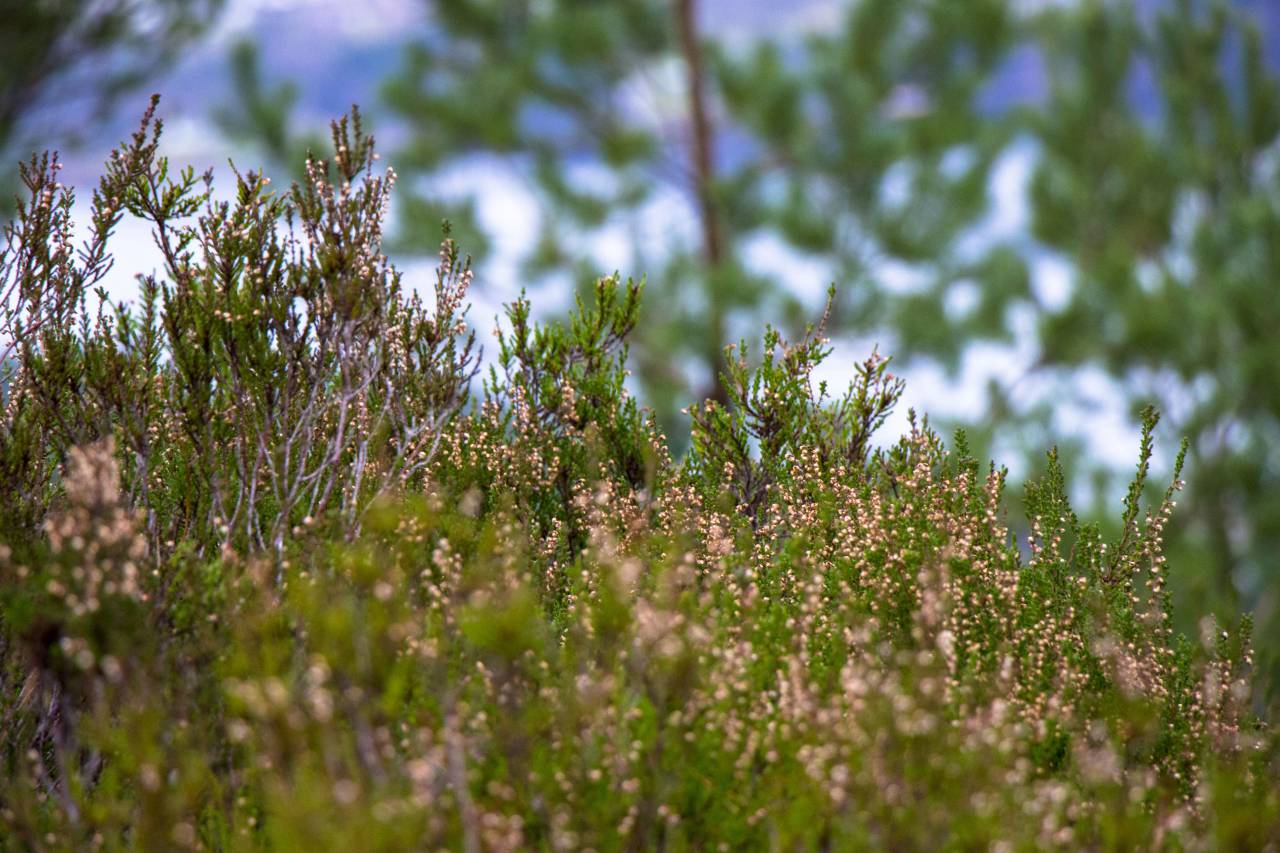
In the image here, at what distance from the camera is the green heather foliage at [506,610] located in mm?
2881

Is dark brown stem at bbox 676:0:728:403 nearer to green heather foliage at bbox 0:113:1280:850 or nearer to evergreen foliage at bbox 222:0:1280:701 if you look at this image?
evergreen foliage at bbox 222:0:1280:701

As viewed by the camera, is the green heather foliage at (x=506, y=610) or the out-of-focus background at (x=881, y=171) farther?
the out-of-focus background at (x=881, y=171)

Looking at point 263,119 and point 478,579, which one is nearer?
point 478,579

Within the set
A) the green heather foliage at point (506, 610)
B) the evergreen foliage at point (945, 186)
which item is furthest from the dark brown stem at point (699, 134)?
the green heather foliage at point (506, 610)

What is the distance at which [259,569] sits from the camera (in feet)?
10.7

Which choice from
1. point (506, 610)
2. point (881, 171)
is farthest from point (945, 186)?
point (506, 610)

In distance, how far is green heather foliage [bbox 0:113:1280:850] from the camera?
288 cm

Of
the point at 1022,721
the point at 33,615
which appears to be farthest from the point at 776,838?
the point at 33,615

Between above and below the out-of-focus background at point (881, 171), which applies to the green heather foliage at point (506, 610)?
below

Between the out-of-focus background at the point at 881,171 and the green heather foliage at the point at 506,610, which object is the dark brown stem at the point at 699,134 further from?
the green heather foliage at the point at 506,610

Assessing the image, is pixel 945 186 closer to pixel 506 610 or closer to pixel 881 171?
pixel 881 171

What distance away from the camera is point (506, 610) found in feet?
9.48

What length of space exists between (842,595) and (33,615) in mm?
2777

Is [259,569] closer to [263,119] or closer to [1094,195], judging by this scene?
[263,119]
